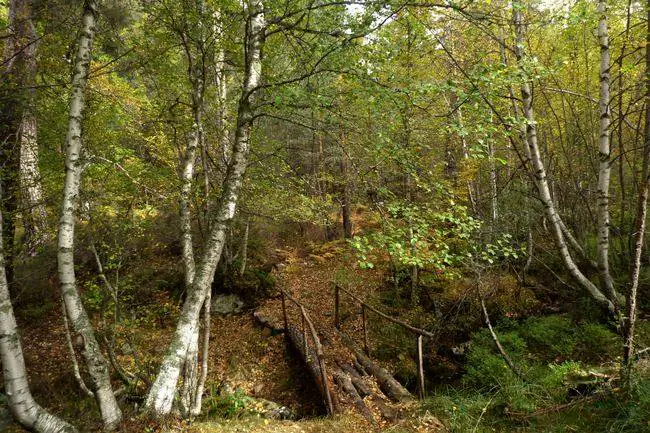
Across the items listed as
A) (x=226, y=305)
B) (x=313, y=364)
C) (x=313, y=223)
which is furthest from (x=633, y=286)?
(x=226, y=305)

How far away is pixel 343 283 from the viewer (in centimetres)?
1161

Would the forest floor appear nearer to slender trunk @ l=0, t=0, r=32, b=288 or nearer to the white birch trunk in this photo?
slender trunk @ l=0, t=0, r=32, b=288

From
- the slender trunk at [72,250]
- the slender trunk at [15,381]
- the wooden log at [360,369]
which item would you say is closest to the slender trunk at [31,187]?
the slender trunk at [72,250]

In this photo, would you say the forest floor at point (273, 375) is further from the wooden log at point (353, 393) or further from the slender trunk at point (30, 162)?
the slender trunk at point (30, 162)

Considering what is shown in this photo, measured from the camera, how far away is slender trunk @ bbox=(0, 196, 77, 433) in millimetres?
3570

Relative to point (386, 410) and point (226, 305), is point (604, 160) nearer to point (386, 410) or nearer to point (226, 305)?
point (386, 410)

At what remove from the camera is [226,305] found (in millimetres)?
10625

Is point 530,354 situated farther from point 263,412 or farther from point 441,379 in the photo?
point 263,412

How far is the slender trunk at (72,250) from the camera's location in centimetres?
393

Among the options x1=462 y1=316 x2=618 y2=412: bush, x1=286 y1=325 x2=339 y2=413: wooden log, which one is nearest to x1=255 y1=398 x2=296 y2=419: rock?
x1=286 y1=325 x2=339 y2=413: wooden log

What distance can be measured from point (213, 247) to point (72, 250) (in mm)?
1664

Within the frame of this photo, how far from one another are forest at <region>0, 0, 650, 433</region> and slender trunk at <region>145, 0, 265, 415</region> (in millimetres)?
29

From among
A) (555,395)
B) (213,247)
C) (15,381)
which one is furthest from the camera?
(213,247)

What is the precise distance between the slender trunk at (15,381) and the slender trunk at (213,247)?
99cm
